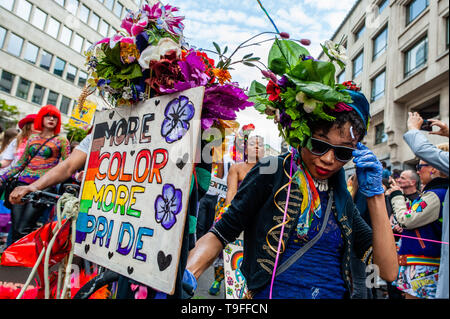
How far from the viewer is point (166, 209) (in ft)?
3.81

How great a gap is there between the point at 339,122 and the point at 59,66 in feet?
101

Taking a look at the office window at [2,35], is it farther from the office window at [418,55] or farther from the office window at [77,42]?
the office window at [418,55]

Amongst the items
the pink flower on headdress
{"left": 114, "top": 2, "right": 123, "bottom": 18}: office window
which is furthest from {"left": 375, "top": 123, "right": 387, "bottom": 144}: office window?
{"left": 114, "top": 2, "right": 123, "bottom": 18}: office window

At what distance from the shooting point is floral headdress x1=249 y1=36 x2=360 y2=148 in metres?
1.43

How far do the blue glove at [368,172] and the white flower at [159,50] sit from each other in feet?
3.24

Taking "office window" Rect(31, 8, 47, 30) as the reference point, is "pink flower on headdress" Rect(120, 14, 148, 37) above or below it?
below

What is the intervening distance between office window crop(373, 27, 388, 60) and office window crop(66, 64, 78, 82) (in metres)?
25.2

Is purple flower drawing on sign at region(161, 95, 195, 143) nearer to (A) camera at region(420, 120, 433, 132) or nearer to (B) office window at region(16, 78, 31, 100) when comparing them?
(A) camera at region(420, 120, 433, 132)

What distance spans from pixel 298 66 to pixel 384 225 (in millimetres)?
883

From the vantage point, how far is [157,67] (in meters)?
1.33

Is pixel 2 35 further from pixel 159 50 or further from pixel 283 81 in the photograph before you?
pixel 283 81

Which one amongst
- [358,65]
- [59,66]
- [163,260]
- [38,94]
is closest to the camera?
[163,260]

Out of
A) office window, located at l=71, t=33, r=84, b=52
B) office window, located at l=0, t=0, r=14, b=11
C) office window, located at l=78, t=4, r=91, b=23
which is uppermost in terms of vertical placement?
office window, located at l=78, t=4, r=91, b=23

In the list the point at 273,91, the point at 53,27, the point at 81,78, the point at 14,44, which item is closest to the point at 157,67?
the point at 273,91
